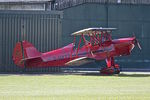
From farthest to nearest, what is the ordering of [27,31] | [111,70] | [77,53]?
1. [27,31]
2. [77,53]
3. [111,70]

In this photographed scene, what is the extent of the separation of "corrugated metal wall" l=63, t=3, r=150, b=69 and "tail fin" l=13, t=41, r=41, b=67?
12574 mm

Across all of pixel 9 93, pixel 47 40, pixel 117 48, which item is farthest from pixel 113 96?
pixel 47 40

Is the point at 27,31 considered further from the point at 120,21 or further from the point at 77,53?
the point at 120,21

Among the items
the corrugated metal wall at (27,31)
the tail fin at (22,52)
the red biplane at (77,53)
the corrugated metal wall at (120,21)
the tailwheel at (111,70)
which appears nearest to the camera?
the tailwheel at (111,70)

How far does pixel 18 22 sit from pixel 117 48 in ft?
26.0

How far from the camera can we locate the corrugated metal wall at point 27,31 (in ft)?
109

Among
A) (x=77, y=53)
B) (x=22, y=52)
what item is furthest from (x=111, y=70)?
(x=22, y=52)

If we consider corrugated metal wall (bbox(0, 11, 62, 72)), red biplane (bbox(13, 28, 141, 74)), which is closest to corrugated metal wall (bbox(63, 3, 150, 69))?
corrugated metal wall (bbox(0, 11, 62, 72))

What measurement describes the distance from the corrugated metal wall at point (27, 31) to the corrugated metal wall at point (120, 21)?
10985 millimetres

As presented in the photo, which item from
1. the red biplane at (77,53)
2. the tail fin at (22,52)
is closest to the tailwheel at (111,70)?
the red biplane at (77,53)

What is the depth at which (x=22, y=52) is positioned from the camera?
1267 inches

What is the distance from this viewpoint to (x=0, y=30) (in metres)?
33.2

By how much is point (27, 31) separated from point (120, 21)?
14.8m

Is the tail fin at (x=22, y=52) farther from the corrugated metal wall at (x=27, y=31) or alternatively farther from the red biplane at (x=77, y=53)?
the corrugated metal wall at (x=27, y=31)
